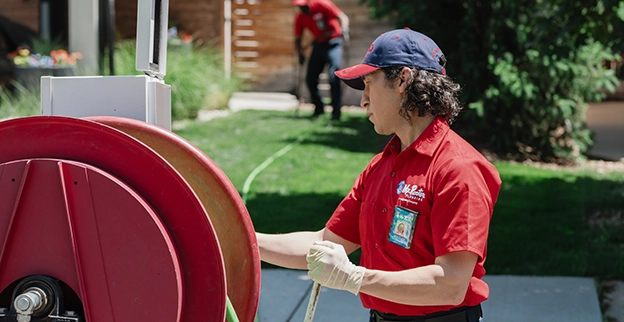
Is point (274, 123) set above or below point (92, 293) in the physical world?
below

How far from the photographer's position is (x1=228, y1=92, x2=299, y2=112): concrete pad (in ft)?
48.7

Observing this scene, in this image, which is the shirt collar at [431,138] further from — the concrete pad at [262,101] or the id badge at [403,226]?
the concrete pad at [262,101]

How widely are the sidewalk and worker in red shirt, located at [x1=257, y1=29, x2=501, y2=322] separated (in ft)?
6.87

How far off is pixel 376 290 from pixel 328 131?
9.39m


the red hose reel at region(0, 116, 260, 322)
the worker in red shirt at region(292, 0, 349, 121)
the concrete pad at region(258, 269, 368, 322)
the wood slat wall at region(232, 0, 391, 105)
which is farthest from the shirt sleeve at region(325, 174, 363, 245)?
the wood slat wall at region(232, 0, 391, 105)

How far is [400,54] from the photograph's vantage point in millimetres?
2285

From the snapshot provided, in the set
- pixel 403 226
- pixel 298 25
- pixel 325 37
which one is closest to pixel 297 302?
pixel 403 226

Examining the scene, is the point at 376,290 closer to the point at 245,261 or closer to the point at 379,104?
the point at 245,261

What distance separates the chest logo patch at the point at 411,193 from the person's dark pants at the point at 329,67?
10070 millimetres

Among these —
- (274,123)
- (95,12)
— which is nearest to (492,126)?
(274,123)

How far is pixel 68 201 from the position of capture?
1788mm

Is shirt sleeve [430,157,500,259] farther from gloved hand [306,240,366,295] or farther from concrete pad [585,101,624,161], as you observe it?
concrete pad [585,101,624,161]

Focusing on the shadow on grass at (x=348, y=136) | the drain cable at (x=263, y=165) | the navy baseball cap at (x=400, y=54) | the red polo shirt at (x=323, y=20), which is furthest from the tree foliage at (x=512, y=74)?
the navy baseball cap at (x=400, y=54)

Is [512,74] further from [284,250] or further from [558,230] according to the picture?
[284,250]
